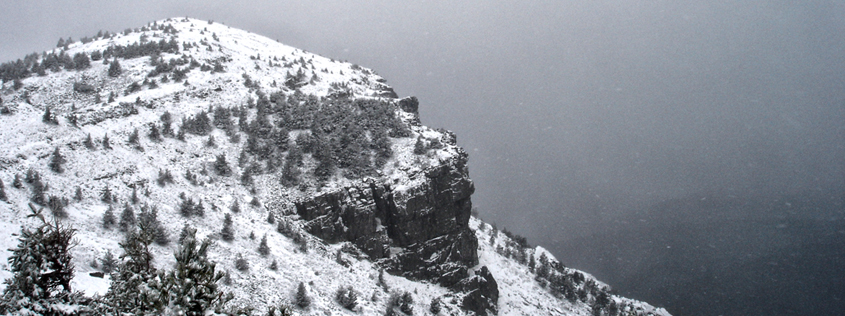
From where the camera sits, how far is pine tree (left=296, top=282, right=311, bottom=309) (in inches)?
1087

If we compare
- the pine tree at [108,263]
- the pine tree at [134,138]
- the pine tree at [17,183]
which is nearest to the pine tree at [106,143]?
the pine tree at [134,138]

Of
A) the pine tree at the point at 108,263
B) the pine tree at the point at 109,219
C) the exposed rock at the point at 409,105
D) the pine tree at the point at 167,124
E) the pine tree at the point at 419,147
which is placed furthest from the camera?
the exposed rock at the point at 409,105

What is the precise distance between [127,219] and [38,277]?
18.0 m

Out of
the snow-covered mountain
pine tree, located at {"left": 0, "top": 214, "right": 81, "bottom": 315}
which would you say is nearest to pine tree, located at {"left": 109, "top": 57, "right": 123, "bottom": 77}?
the snow-covered mountain

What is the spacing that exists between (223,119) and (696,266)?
9572cm

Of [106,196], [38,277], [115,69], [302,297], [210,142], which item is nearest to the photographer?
[38,277]

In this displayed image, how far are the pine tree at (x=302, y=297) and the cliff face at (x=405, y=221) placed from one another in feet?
30.3

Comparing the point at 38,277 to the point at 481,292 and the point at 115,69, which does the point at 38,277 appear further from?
the point at 115,69

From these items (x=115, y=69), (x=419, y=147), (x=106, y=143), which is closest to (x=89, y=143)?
(x=106, y=143)

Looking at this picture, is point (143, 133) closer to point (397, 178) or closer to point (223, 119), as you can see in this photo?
point (223, 119)

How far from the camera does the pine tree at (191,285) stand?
909 cm

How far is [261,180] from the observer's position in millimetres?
39062

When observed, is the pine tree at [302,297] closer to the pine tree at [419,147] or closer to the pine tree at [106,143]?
the pine tree at [419,147]

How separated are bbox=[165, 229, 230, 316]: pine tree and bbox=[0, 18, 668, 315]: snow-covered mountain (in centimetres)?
1432
